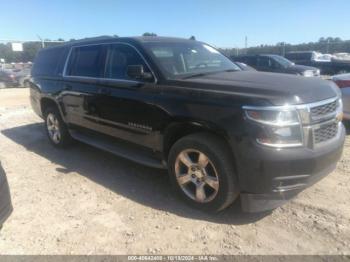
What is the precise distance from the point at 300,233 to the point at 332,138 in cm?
101

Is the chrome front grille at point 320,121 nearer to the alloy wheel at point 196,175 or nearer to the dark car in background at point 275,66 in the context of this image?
the alloy wheel at point 196,175

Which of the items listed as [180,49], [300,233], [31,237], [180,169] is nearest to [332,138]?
[300,233]

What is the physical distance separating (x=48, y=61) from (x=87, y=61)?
1594mm

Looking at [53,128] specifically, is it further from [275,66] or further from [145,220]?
[275,66]

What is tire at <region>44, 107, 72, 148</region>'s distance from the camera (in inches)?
239

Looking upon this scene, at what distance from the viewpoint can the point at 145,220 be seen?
358 centimetres

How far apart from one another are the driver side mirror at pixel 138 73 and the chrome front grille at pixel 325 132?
1946mm

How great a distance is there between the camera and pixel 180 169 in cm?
379

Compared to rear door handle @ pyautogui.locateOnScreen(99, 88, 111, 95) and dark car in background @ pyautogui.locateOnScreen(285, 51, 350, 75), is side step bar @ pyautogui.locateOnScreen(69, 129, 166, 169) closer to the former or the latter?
rear door handle @ pyautogui.locateOnScreen(99, 88, 111, 95)

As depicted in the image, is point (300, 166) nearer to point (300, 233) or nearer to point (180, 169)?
point (300, 233)

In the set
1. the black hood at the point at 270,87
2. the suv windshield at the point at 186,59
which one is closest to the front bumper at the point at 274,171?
the black hood at the point at 270,87

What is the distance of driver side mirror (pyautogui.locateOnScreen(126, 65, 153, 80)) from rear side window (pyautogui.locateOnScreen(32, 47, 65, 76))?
254 cm

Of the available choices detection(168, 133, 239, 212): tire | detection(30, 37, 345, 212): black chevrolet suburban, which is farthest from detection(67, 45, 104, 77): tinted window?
detection(168, 133, 239, 212): tire

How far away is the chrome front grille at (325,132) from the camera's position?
3.18 m
